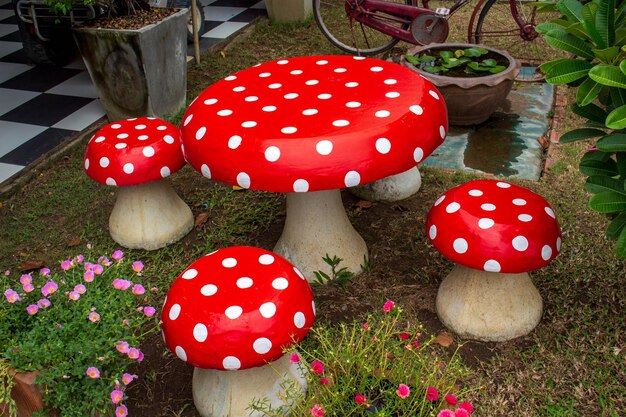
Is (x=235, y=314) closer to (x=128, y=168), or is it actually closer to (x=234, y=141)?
(x=234, y=141)

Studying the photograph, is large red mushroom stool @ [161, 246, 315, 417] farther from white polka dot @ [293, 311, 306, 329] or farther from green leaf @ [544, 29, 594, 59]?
green leaf @ [544, 29, 594, 59]

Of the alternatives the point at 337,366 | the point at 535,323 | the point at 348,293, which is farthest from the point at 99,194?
the point at 535,323

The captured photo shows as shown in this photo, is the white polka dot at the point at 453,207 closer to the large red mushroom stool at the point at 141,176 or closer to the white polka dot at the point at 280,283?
the white polka dot at the point at 280,283

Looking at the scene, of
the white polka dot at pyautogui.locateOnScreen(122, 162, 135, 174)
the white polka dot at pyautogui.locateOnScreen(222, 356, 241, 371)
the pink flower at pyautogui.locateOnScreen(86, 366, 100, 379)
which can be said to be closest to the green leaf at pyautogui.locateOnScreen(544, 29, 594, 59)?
the white polka dot at pyautogui.locateOnScreen(222, 356, 241, 371)

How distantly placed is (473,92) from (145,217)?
254cm

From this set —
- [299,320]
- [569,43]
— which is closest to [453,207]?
[569,43]

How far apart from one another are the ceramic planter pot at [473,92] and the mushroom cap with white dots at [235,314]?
2.66 m

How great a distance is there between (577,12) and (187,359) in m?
1.99

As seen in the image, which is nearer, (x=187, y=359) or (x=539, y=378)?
(x=187, y=359)

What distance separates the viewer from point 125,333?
7.61ft

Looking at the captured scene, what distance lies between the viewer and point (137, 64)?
4.83m

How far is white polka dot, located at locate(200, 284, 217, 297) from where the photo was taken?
2285 mm

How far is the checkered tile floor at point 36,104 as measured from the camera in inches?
187

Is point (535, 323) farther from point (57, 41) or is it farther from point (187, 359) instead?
point (57, 41)
